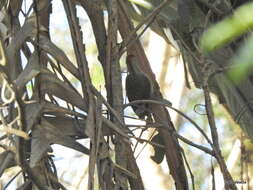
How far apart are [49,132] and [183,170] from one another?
0.52 m

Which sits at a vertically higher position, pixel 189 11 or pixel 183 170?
pixel 189 11

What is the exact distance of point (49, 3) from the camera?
48.1 inches

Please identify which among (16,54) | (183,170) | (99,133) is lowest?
(183,170)

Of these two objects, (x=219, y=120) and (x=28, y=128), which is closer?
(x=28, y=128)

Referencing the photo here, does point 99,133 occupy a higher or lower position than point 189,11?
lower

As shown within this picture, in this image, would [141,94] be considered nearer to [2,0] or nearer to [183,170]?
[183,170]

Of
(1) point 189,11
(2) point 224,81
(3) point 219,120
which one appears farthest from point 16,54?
(3) point 219,120

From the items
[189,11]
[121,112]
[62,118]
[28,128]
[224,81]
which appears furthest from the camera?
[224,81]

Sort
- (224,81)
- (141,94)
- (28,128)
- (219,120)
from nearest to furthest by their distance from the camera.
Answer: (28,128) → (141,94) → (224,81) → (219,120)

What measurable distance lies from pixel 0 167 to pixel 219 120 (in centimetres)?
323

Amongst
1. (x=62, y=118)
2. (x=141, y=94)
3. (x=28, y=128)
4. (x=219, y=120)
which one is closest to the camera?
(x=28, y=128)

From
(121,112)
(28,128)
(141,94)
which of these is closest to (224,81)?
(141,94)

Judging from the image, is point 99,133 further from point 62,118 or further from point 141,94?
point 141,94

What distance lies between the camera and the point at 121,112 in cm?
118
